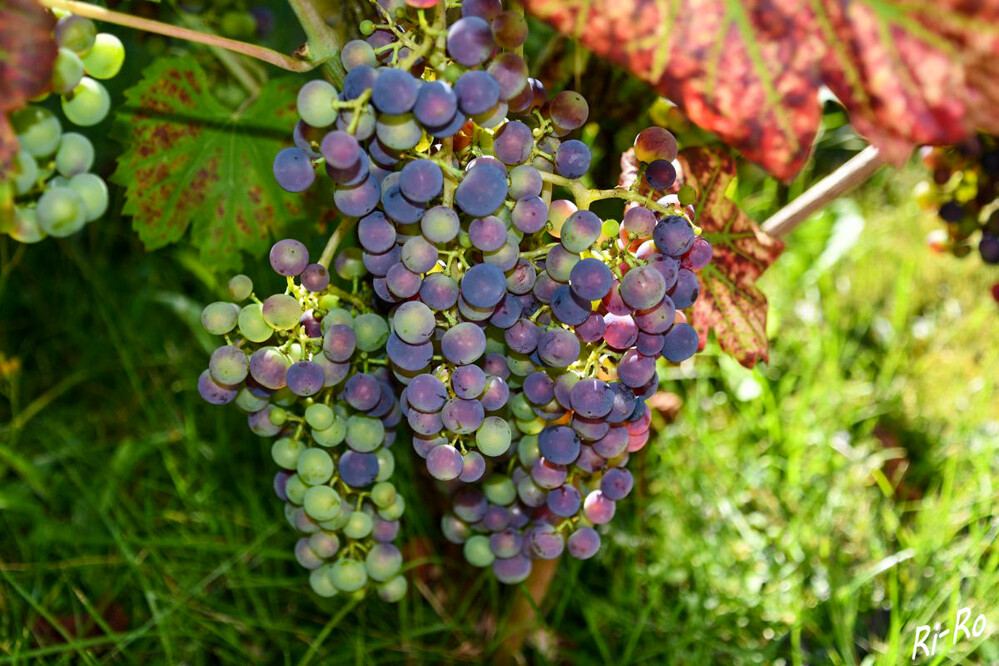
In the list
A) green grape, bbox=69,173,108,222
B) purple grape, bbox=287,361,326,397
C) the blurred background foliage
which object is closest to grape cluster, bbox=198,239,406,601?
purple grape, bbox=287,361,326,397

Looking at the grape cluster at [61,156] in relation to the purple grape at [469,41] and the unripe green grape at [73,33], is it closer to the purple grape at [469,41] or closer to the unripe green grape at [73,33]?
the unripe green grape at [73,33]

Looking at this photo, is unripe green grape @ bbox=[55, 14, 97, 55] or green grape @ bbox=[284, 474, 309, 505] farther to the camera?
green grape @ bbox=[284, 474, 309, 505]

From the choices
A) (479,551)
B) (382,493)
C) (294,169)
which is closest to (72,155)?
(294,169)

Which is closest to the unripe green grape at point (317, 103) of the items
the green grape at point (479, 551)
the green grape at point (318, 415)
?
the green grape at point (318, 415)

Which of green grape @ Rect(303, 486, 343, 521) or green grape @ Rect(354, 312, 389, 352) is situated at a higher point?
green grape @ Rect(354, 312, 389, 352)

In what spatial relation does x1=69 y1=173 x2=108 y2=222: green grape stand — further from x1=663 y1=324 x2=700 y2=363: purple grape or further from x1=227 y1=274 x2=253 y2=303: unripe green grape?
x1=663 y1=324 x2=700 y2=363: purple grape
